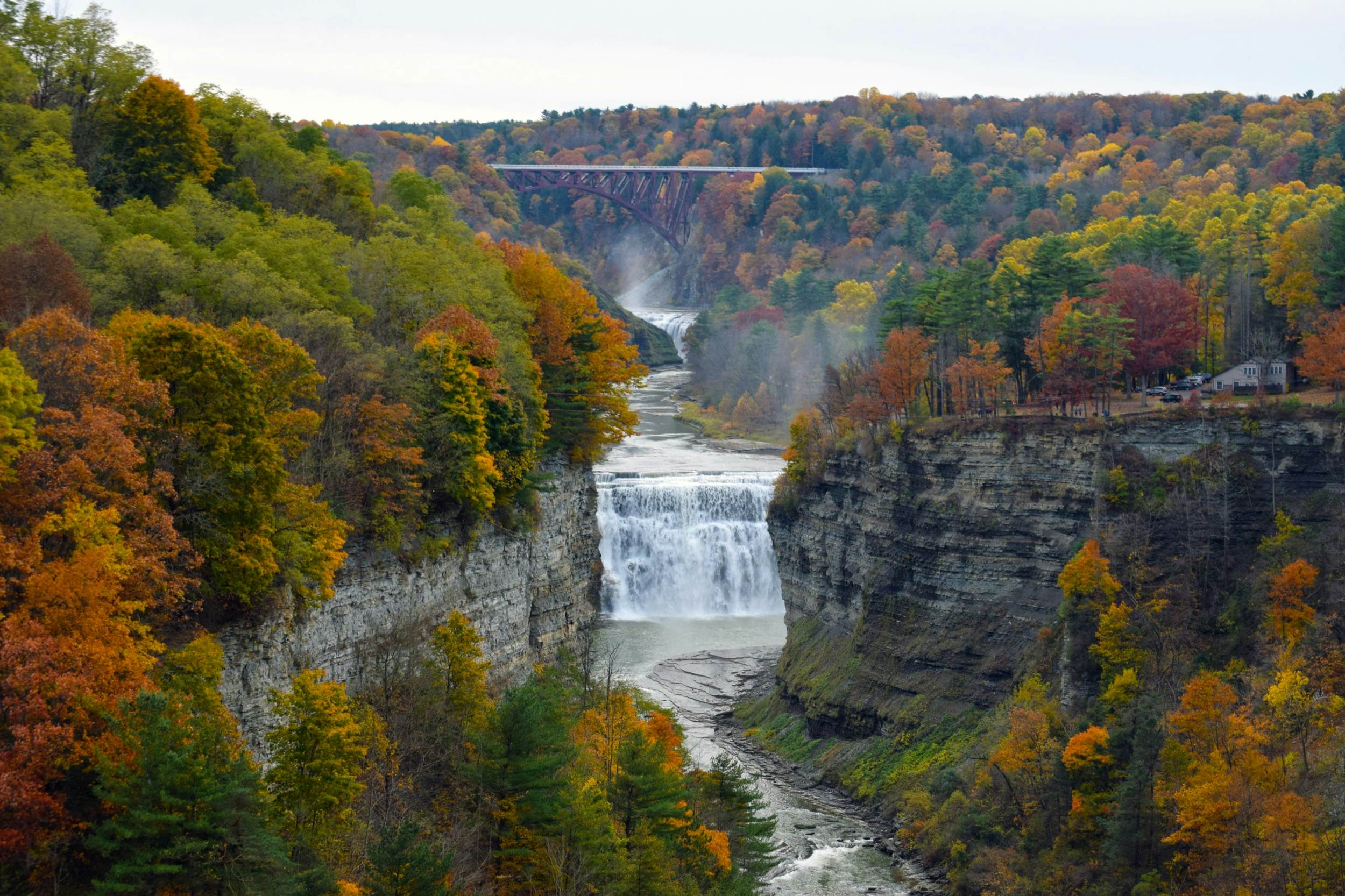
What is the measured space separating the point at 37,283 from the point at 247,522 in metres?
10.5

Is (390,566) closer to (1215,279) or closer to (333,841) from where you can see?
(333,841)

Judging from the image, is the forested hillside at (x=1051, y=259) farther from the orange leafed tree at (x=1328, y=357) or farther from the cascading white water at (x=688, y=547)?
the cascading white water at (x=688, y=547)

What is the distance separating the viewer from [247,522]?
39844 mm

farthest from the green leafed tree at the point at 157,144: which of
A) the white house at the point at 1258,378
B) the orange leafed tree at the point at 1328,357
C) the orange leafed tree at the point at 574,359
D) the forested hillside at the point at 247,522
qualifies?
the orange leafed tree at the point at 1328,357

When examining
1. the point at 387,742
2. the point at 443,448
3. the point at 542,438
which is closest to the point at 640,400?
the point at 542,438

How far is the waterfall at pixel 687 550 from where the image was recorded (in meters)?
94.8

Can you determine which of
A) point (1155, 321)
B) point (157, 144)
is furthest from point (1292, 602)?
point (157, 144)

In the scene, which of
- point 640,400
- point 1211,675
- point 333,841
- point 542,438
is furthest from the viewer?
point 640,400

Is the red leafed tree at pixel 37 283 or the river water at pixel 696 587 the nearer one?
the red leafed tree at pixel 37 283

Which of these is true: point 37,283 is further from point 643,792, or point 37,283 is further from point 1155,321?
point 1155,321

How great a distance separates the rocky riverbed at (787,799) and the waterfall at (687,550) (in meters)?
8.45

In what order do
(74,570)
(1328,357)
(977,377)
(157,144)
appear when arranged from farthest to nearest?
(977,377), (1328,357), (157,144), (74,570)

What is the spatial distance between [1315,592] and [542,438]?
29061 mm

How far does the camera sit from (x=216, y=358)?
39500mm
